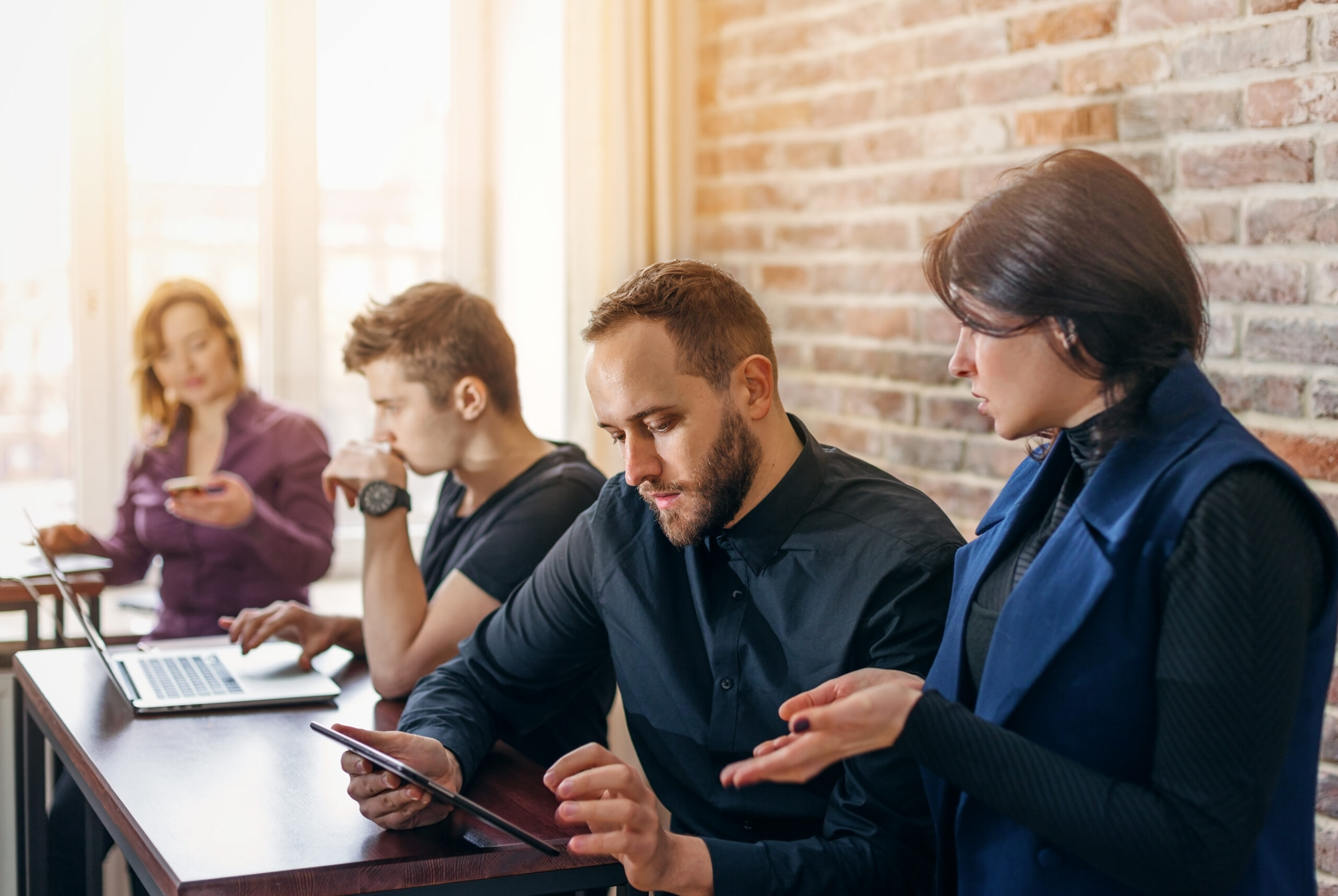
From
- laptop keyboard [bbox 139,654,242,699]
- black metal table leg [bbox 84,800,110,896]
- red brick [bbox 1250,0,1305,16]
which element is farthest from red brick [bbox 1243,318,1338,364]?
black metal table leg [bbox 84,800,110,896]

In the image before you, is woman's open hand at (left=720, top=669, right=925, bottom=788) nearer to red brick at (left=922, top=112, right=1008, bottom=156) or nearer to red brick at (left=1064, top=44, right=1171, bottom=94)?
red brick at (left=1064, top=44, right=1171, bottom=94)

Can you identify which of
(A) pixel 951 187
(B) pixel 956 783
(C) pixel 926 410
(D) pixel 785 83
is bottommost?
(B) pixel 956 783

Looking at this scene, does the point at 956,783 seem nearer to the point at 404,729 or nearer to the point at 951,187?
the point at 404,729

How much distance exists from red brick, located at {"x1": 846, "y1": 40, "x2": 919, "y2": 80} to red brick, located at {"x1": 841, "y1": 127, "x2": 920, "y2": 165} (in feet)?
0.37

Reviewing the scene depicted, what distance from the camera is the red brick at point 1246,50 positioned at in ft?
5.76

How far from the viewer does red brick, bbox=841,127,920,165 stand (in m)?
2.48

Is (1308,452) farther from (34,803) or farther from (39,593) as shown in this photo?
(39,593)

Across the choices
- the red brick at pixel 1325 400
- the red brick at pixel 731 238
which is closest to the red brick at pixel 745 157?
the red brick at pixel 731 238

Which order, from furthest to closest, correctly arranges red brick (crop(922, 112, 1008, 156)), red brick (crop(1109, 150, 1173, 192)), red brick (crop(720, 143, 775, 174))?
red brick (crop(720, 143, 775, 174)) → red brick (crop(922, 112, 1008, 156)) → red brick (crop(1109, 150, 1173, 192))

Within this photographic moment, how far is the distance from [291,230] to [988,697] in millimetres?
2653

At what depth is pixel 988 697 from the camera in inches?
44.9

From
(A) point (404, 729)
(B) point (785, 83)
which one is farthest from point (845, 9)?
(A) point (404, 729)

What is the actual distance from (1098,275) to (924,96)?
4.83ft

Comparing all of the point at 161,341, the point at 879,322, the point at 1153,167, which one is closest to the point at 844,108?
the point at 879,322
